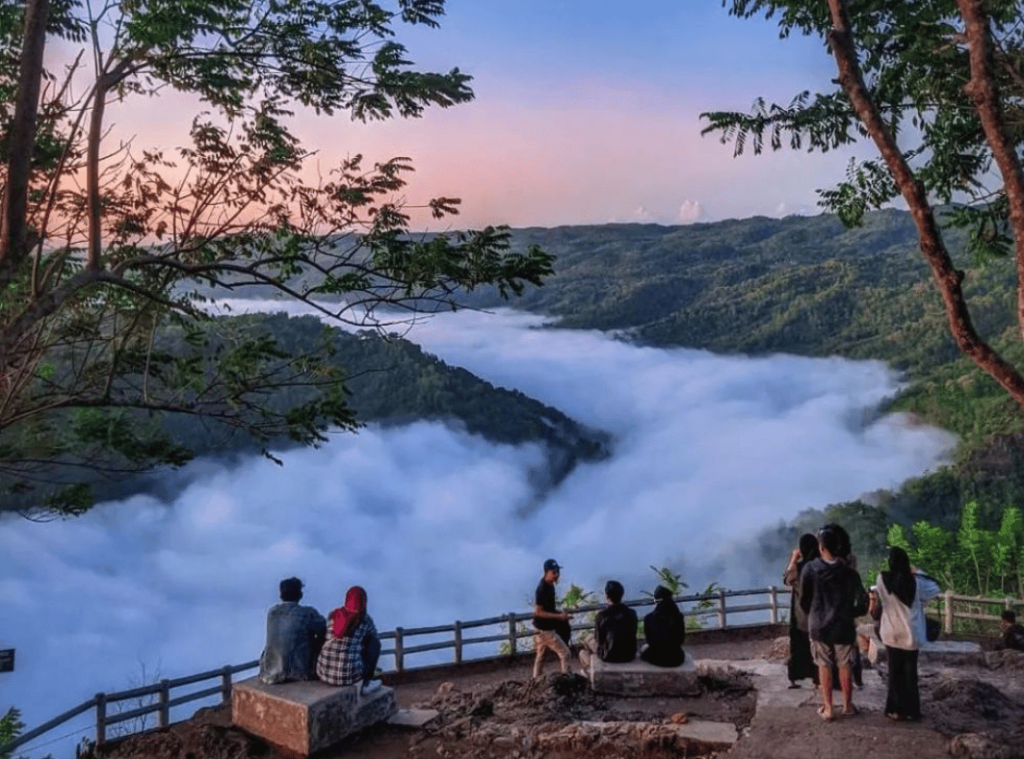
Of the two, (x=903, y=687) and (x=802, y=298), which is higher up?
(x=802, y=298)

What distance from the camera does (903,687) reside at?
6168mm

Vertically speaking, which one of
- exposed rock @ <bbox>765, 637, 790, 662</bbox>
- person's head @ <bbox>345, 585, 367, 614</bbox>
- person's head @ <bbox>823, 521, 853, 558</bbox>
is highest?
person's head @ <bbox>823, 521, 853, 558</bbox>

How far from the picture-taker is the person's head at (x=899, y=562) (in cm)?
598

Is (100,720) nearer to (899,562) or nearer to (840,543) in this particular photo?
(840,543)

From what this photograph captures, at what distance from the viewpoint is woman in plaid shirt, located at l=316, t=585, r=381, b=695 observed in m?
6.98

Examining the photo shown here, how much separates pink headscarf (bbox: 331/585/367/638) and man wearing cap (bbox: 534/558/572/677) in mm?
1948

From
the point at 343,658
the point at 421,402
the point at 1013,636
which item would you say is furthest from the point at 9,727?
the point at 421,402

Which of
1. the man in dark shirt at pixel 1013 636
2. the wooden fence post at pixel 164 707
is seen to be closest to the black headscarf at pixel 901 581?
the man in dark shirt at pixel 1013 636

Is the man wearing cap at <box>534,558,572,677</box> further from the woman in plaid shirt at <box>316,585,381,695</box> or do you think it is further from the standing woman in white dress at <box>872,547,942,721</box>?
the standing woman in white dress at <box>872,547,942,721</box>

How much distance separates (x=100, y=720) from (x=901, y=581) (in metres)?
7.68

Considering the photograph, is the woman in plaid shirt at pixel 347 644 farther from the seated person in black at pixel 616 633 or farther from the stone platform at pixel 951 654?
the stone platform at pixel 951 654

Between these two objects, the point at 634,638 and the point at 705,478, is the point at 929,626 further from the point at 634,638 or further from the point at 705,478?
the point at 705,478

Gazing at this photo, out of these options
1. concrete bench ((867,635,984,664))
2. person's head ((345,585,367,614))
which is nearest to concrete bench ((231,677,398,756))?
person's head ((345,585,367,614))

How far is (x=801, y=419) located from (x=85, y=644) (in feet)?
228
